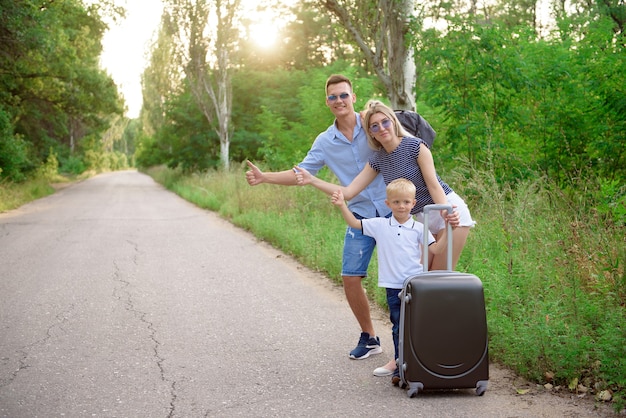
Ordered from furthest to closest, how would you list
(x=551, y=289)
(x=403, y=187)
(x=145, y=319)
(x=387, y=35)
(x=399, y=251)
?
(x=387, y=35) → (x=145, y=319) → (x=551, y=289) → (x=399, y=251) → (x=403, y=187)

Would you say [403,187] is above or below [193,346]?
above

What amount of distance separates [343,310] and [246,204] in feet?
35.6

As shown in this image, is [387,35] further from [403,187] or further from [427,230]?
[427,230]

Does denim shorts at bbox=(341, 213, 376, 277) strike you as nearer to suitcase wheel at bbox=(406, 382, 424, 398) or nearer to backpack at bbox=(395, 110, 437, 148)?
backpack at bbox=(395, 110, 437, 148)

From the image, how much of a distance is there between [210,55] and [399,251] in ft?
93.7

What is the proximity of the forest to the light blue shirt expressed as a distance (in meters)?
1.47

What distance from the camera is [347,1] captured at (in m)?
11.9

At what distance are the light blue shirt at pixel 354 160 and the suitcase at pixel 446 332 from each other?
38.4 inches

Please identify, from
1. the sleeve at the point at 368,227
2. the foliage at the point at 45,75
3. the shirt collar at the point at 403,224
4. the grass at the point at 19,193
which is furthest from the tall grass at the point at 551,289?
the foliage at the point at 45,75

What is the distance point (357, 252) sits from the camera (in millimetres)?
5090

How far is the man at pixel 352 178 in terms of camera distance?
5.08 m

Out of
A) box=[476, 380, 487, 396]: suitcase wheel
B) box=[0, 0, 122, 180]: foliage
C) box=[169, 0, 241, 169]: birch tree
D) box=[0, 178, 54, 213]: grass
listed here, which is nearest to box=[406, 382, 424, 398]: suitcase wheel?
box=[476, 380, 487, 396]: suitcase wheel

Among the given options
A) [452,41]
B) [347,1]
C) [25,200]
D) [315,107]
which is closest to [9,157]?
[25,200]

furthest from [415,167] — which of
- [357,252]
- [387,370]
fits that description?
[387,370]
